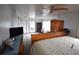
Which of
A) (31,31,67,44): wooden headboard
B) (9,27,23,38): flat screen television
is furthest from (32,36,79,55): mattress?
(9,27,23,38): flat screen television

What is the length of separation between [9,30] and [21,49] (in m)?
0.20

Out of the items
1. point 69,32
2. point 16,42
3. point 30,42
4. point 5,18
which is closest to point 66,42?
point 69,32

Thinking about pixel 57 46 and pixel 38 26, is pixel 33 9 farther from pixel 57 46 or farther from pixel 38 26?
pixel 57 46

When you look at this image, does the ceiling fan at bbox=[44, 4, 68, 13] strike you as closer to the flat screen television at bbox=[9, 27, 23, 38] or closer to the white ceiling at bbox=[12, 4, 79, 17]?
the white ceiling at bbox=[12, 4, 79, 17]

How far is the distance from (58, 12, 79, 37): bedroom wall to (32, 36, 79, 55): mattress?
0.07 metres

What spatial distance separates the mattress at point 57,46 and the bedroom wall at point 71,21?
2.7 inches

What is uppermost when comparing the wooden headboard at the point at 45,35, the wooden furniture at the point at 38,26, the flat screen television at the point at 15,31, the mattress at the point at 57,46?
the wooden furniture at the point at 38,26

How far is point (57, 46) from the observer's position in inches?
38.4

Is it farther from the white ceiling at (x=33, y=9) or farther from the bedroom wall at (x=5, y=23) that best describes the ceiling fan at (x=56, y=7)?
the bedroom wall at (x=5, y=23)

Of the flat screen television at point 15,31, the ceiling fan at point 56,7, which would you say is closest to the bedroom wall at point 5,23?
the flat screen television at point 15,31

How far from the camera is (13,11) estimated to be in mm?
962

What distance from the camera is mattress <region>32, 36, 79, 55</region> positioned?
3.12 feet

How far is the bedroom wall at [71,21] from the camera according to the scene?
→ 968 mm
